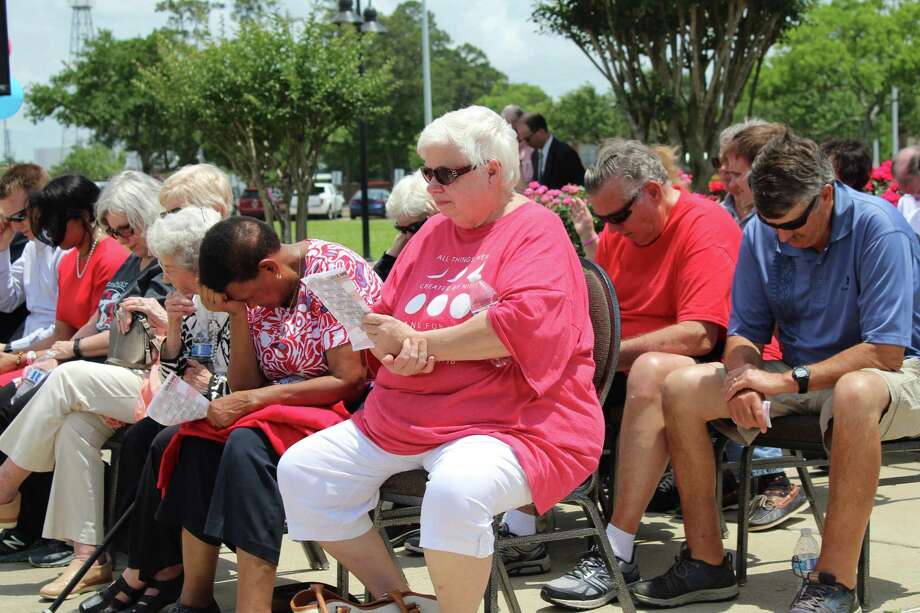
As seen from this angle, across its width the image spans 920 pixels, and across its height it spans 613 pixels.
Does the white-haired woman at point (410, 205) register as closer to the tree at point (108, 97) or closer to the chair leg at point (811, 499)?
the chair leg at point (811, 499)

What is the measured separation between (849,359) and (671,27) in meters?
14.3

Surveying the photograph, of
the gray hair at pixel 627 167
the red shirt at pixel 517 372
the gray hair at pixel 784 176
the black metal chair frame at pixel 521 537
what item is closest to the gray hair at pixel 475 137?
the red shirt at pixel 517 372

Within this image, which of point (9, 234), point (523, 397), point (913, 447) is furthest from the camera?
point (9, 234)

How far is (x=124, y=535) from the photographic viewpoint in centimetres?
435

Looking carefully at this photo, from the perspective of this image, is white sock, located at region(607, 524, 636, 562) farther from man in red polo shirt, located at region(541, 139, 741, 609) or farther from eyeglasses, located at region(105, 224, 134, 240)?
eyeglasses, located at region(105, 224, 134, 240)

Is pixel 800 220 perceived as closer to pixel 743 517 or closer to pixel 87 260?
pixel 743 517

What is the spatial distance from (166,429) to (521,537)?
1.39 m

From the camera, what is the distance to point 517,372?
3.05 m

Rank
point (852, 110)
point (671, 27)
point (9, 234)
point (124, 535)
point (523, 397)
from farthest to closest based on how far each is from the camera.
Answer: point (852, 110) → point (671, 27) → point (9, 234) → point (124, 535) → point (523, 397)

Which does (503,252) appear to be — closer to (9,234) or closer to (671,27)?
(9,234)

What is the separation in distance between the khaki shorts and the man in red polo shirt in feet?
0.94

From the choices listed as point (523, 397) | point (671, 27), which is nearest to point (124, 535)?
point (523, 397)

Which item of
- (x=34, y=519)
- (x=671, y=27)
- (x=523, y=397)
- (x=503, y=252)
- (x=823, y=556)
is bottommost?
(x=34, y=519)

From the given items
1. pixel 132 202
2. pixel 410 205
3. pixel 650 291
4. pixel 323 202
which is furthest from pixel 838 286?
pixel 323 202
